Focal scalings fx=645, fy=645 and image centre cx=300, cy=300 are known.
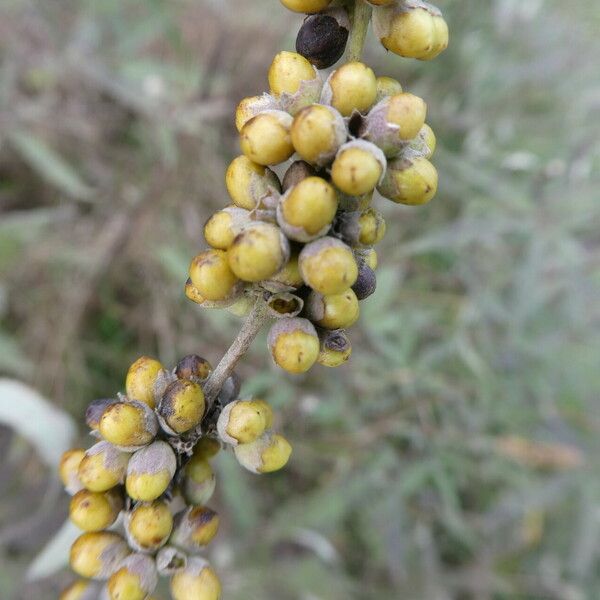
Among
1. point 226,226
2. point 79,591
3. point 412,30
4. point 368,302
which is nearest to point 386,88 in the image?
point 412,30

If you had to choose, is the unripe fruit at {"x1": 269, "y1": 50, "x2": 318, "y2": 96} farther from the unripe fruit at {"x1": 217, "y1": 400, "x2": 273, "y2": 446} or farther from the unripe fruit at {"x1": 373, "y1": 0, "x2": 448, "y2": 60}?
the unripe fruit at {"x1": 217, "y1": 400, "x2": 273, "y2": 446}

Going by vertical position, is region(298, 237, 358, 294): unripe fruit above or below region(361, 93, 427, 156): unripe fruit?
below

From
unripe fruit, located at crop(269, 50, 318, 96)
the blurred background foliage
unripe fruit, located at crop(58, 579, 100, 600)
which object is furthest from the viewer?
the blurred background foliage

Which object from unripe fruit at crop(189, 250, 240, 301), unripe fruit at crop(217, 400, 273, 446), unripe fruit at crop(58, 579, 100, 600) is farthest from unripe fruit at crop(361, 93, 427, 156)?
unripe fruit at crop(58, 579, 100, 600)

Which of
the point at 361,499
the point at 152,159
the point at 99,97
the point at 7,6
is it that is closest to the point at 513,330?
the point at 361,499

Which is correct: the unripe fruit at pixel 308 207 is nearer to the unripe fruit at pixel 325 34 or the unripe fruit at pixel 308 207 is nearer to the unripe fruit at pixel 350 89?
the unripe fruit at pixel 350 89

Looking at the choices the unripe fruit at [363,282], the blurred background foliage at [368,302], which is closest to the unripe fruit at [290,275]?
the unripe fruit at [363,282]
